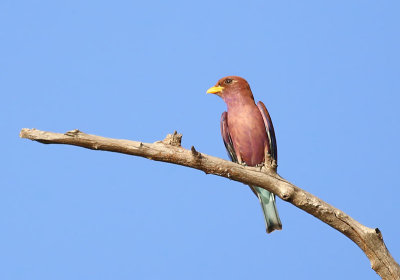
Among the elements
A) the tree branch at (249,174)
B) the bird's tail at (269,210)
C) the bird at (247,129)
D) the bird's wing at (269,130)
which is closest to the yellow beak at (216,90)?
the bird at (247,129)

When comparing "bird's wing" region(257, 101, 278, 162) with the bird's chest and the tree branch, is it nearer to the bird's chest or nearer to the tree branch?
the bird's chest

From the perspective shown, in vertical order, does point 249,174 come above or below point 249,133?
below

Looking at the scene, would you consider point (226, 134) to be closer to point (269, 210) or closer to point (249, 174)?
point (269, 210)

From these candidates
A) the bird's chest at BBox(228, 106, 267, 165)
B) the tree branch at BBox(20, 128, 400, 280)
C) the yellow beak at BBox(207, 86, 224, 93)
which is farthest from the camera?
the yellow beak at BBox(207, 86, 224, 93)

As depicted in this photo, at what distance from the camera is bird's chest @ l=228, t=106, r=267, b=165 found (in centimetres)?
468

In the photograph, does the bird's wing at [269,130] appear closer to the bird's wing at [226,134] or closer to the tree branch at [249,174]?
the bird's wing at [226,134]

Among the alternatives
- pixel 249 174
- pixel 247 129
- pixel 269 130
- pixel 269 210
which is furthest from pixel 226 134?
pixel 249 174

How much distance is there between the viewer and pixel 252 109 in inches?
187

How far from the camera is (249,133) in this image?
469 cm

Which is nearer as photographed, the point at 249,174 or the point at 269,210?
the point at 249,174

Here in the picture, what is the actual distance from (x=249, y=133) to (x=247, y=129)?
0.04m

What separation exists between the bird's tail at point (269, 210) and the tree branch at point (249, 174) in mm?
812

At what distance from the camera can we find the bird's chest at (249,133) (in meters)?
4.68

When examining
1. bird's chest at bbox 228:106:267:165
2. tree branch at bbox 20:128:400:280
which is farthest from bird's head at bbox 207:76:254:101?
tree branch at bbox 20:128:400:280
